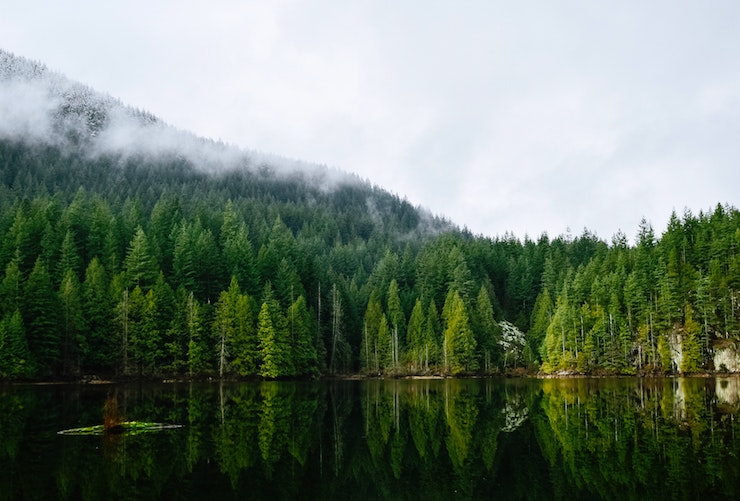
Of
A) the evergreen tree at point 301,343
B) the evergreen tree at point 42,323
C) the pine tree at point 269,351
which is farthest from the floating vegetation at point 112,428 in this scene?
the evergreen tree at point 301,343

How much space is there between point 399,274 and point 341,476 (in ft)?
385

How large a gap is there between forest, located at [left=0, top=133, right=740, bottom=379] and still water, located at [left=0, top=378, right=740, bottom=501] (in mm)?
39451

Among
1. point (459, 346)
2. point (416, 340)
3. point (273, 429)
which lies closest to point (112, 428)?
point (273, 429)

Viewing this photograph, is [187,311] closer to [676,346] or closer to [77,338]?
[77,338]

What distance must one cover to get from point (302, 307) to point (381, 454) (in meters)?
73.5

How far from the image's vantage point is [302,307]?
97750 millimetres

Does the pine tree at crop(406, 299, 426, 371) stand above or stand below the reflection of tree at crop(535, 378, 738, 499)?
above

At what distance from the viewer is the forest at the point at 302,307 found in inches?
3135

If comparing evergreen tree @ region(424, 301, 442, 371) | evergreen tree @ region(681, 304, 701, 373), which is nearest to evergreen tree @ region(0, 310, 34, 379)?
evergreen tree @ region(424, 301, 442, 371)

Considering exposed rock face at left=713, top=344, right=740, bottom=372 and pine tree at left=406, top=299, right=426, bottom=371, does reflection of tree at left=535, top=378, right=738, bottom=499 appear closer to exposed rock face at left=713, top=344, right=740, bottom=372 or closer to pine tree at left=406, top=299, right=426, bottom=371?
exposed rock face at left=713, top=344, right=740, bottom=372

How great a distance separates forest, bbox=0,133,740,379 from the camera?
79625mm

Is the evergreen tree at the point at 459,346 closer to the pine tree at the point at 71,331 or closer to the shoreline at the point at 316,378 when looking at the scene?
the shoreline at the point at 316,378

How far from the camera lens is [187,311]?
281 ft

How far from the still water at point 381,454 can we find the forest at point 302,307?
1553 inches
